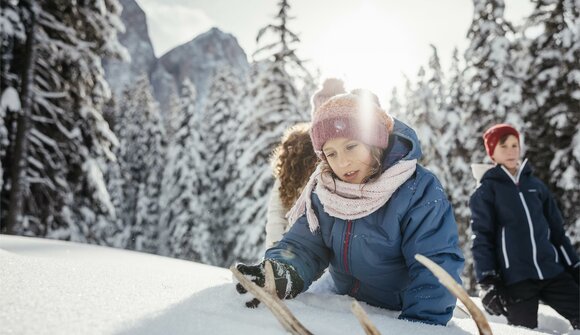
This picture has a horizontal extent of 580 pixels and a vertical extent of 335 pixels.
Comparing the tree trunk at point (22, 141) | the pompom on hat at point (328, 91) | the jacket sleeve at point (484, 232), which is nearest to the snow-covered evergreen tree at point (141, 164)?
the tree trunk at point (22, 141)

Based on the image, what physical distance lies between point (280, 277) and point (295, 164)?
6.17ft

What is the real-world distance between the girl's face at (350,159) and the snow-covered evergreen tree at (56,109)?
364 inches

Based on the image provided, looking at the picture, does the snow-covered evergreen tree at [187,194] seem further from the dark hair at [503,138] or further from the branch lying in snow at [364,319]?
the branch lying in snow at [364,319]

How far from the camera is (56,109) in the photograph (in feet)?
32.8

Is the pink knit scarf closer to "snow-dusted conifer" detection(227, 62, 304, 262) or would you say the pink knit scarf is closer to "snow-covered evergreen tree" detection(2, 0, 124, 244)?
"snow-covered evergreen tree" detection(2, 0, 124, 244)

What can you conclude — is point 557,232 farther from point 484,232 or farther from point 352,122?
point 352,122

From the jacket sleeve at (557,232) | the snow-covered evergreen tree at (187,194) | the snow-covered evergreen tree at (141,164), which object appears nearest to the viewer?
the jacket sleeve at (557,232)

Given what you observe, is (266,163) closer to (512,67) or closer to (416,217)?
(512,67)

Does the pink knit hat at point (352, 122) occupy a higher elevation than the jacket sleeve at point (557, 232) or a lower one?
higher

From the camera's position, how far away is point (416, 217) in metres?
1.89

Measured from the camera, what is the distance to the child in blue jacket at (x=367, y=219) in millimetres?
1858

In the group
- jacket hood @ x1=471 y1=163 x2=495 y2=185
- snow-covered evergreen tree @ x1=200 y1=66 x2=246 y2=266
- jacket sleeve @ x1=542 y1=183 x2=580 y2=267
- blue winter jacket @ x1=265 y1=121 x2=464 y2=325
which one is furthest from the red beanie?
snow-covered evergreen tree @ x1=200 y1=66 x2=246 y2=266

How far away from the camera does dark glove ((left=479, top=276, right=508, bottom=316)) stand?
3.59 m

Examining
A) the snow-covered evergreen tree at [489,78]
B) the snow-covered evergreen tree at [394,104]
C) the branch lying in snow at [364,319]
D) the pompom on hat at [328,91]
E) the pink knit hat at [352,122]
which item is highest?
the snow-covered evergreen tree at [394,104]
